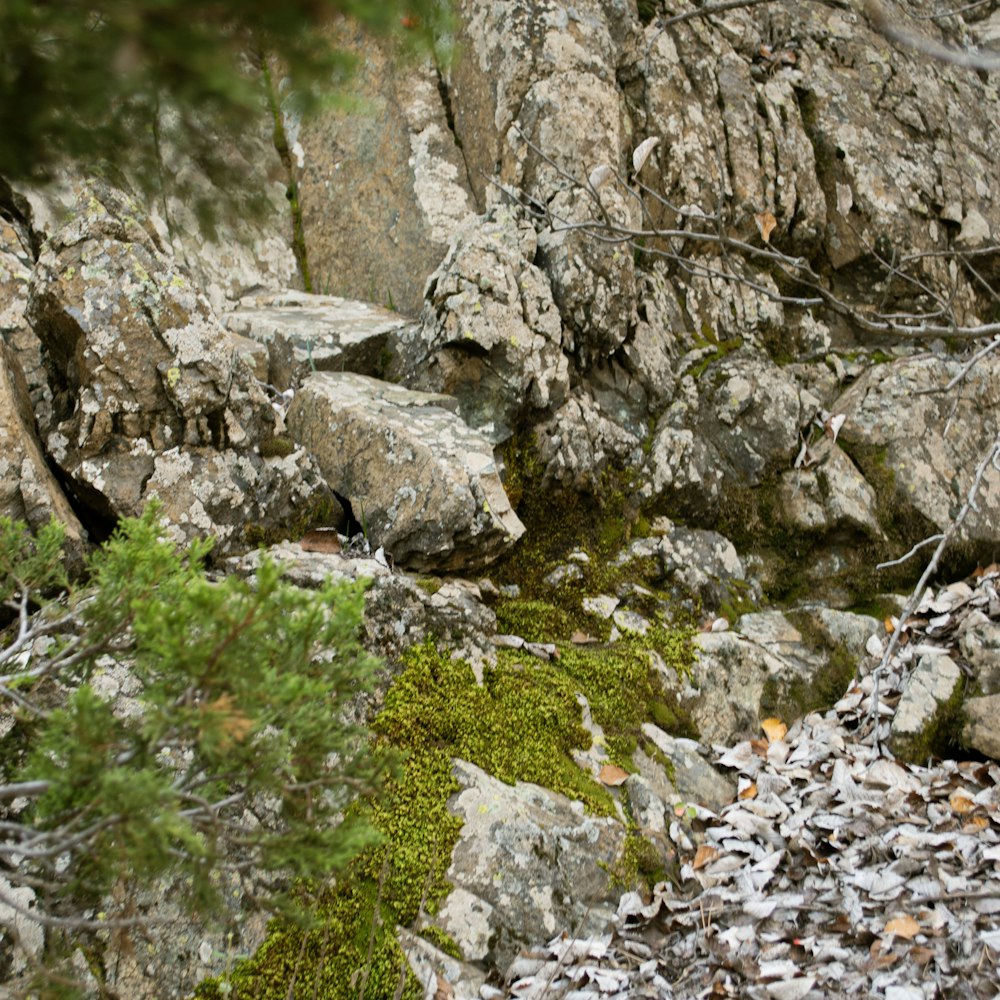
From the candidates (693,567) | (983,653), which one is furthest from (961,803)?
(693,567)

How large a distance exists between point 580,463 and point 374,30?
415 cm

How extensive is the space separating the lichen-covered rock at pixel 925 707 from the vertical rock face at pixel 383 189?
475 centimetres

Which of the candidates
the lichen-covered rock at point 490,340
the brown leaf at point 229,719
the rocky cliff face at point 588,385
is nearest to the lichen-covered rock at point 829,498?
the rocky cliff face at point 588,385

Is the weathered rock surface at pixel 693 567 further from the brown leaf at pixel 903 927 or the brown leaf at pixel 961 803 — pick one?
the brown leaf at pixel 903 927

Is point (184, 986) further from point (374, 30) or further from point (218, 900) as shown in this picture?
point (374, 30)

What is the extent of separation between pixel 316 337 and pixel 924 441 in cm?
467

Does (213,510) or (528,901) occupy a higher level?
(213,510)

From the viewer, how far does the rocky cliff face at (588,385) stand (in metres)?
4.16

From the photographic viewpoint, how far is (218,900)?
1.86 meters

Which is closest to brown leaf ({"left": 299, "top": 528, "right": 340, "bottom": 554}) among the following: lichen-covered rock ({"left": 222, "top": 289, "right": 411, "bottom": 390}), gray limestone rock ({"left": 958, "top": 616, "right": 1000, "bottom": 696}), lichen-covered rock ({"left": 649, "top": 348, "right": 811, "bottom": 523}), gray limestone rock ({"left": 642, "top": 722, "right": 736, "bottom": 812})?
lichen-covered rock ({"left": 222, "top": 289, "right": 411, "bottom": 390})

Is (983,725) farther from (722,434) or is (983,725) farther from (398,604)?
(398,604)

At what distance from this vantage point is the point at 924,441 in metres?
6.02

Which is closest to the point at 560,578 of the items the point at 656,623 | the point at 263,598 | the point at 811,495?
the point at 656,623

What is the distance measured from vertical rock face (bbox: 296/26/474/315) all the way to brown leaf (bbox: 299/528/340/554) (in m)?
2.95
